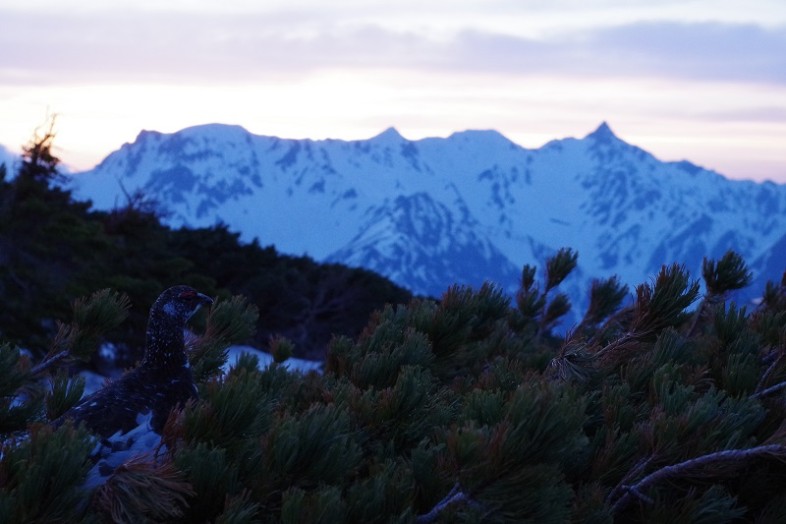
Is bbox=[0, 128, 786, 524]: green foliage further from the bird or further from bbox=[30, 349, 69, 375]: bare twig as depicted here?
the bird

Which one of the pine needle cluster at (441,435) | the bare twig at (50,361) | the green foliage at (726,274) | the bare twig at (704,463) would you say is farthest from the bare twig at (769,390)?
the bare twig at (50,361)

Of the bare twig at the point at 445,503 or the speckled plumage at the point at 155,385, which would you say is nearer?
the bare twig at the point at 445,503

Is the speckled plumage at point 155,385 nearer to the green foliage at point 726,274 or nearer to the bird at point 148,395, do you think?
the bird at point 148,395

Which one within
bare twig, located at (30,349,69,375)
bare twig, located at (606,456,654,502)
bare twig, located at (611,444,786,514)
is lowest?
bare twig, located at (30,349,69,375)

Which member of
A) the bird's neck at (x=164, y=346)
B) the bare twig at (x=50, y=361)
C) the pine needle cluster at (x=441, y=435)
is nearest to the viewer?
the pine needle cluster at (x=441, y=435)

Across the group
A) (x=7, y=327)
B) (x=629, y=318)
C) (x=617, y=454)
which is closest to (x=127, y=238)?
(x=7, y=327)

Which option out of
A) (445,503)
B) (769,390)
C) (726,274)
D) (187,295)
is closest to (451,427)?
(445,503)

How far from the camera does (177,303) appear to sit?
10.5 ft

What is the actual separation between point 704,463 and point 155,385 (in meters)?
1.67

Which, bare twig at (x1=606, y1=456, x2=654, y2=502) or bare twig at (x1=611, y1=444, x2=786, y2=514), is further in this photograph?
bare twig at (x1=606, y1=456, x2=654, y2=502)

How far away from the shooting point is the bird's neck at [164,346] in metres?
2.98

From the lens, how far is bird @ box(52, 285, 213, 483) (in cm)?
263

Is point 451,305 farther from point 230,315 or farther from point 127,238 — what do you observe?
point 127,238

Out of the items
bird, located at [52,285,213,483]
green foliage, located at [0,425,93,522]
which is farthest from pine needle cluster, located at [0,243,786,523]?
bird, located at [52,285,213,483]
